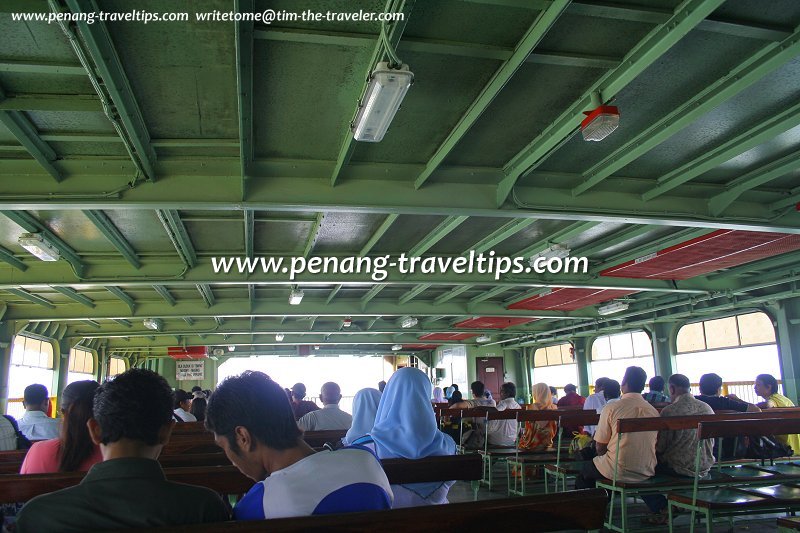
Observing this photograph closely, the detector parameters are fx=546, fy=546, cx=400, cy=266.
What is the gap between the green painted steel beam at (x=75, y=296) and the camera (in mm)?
10475

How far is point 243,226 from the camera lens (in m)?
7.63

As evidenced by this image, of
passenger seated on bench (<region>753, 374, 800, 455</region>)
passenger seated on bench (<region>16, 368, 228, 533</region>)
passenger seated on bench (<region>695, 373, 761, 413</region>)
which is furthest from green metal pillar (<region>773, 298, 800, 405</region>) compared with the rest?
passenger seated on bench (<region>16, 368, 228, 533</region>)

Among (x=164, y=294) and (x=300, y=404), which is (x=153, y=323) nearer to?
(x=164, y=294)

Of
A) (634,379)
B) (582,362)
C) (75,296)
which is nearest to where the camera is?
(634,379)

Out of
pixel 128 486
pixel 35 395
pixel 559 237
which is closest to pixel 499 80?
pixel 128 486

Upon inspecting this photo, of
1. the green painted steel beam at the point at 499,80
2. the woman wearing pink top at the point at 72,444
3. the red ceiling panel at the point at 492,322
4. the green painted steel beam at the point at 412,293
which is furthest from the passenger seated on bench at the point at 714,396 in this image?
the red ceiling panel at the point at 492,322

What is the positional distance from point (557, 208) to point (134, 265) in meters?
6.63

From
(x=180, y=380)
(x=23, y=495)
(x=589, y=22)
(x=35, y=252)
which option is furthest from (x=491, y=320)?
(x=180, y=380)

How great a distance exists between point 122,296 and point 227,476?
10511mm

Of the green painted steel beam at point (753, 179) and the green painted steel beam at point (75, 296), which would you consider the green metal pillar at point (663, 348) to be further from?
the green painted steel beam at point (75, 296)

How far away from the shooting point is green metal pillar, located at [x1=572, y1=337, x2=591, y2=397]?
17891 mm

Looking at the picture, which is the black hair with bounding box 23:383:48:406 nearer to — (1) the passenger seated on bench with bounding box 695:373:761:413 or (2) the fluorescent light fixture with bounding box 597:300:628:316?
(1) the passenger seated on bench with bounding box 695:373:761:413

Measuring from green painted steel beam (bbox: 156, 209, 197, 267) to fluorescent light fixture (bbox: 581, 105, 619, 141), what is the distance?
187 inches

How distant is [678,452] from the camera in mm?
4637
